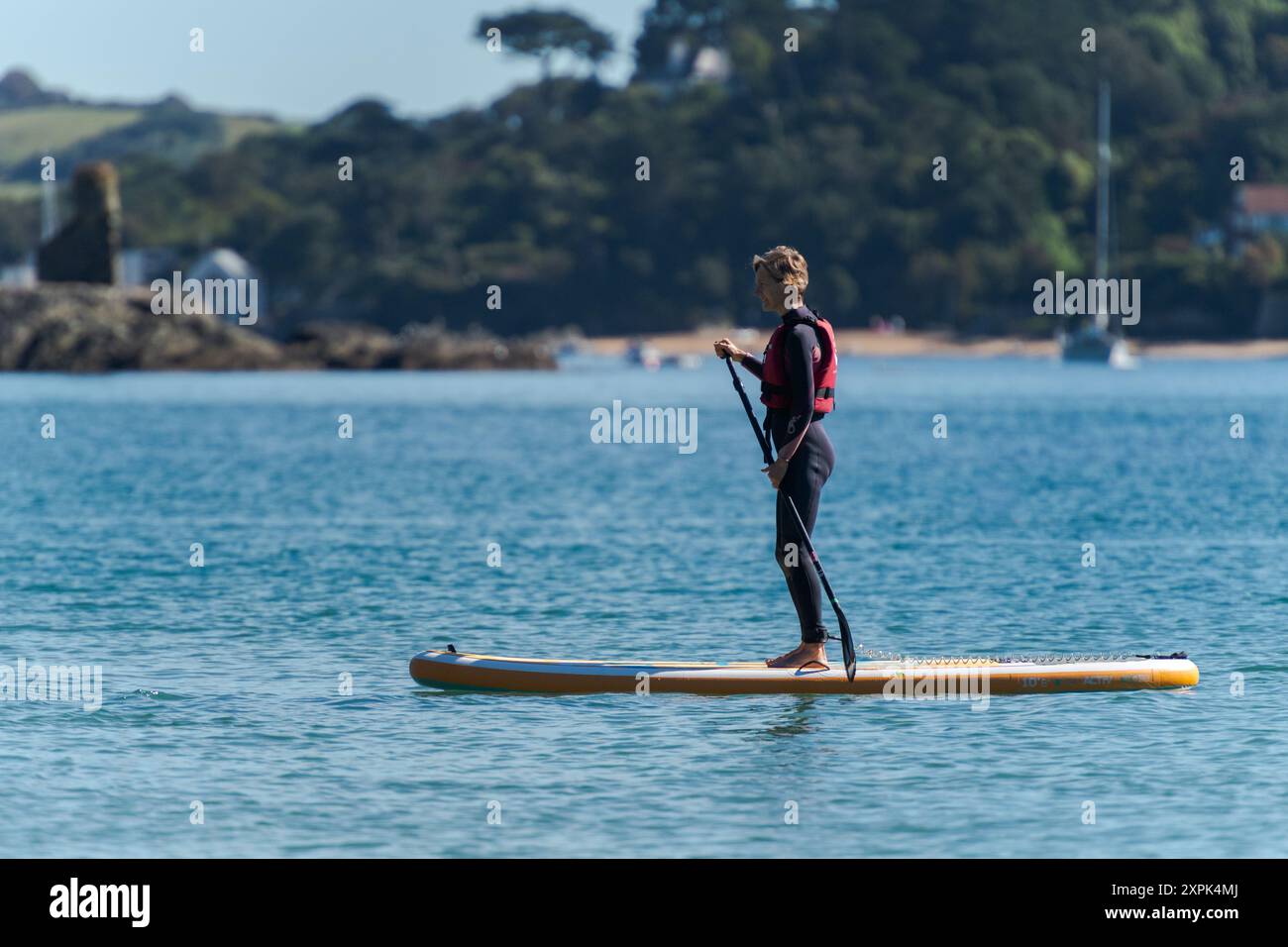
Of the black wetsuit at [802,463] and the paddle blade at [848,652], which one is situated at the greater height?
the black wetsuit at [802,463]

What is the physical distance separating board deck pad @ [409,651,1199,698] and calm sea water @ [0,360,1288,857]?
6.2 inches

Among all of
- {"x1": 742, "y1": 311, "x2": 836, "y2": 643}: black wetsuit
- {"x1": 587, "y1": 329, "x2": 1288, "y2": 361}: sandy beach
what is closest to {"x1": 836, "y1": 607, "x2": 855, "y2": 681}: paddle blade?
{"x1": 742, "y1": 311, "x2": 836, "y2": 643}: black wetsuit

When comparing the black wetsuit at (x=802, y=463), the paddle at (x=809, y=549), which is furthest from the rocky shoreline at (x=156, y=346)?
Answer: the black wetsuit at (x=802, y=463)

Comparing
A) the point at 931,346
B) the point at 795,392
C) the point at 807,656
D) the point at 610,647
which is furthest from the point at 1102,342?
the point at 795,392

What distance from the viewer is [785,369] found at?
14.7 m

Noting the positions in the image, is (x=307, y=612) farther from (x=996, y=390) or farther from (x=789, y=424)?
(x=996, y=390)

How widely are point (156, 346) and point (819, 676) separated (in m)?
118

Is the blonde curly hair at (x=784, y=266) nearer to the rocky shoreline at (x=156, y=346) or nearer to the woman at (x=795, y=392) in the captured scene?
the woman at (x=795, y=392)

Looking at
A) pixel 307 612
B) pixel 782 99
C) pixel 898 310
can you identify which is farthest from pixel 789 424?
pixel 782 99

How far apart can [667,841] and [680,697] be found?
163 inches

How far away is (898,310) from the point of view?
535 feet

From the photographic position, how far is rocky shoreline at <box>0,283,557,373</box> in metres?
127

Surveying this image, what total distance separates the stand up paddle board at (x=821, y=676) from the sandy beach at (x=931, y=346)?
133m

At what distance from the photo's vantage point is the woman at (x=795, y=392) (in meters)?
14.5
